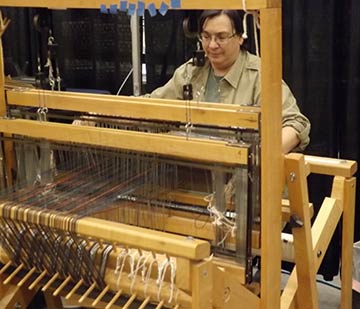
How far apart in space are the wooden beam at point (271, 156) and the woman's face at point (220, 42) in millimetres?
740

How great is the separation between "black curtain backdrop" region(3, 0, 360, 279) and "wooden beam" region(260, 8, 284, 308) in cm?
127

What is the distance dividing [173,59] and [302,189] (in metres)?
1.55

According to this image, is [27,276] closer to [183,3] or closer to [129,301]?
[129,301]

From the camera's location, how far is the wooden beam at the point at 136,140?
1385mm

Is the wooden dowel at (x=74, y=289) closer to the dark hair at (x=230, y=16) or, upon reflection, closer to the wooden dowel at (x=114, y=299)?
the wooden dowel at (x=114, y=299)

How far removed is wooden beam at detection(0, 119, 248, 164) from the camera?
4.54 feet

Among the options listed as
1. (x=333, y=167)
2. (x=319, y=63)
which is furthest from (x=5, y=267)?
(x=319, y=63)

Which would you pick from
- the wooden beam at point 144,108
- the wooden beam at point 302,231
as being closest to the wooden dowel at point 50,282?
the wooden beam at point 144,108

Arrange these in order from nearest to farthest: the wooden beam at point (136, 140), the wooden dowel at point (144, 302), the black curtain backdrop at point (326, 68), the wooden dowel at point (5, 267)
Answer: the wooden dowel at point (144, 302) < the wooden beam at point (136, 140) < the wooden dowel at point (5, 267) < the black curtain backdrop at point (326, 68)

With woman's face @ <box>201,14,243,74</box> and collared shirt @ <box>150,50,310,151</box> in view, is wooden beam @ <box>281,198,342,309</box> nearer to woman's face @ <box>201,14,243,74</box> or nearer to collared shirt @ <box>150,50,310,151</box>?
collared shirt @ <box>150,50,310,151</box>

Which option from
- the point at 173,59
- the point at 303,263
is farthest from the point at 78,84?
the point at 303,263

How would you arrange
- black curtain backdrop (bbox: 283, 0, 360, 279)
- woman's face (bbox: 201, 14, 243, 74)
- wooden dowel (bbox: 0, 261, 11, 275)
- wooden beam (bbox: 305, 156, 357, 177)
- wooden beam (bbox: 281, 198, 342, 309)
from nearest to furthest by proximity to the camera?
wooden dowel (bbox: 0, 261, 11, 275), wooden beam (bbox: 281, 198, 342, 309), wooden beam (bbox: 305, 156, 357, 177), woman's face (bbox: 201, 14, 243, 74), black curtain backdrop (bbox: 283, 0, 360, 279)

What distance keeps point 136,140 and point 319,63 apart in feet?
4.54

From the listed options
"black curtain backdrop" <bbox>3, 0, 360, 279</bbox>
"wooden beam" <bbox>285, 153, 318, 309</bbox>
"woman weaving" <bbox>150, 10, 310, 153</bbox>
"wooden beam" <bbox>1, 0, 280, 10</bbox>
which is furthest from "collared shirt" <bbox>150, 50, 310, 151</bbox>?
"wooden beam" <bbox>1, 0, 280, 10</bbox>
